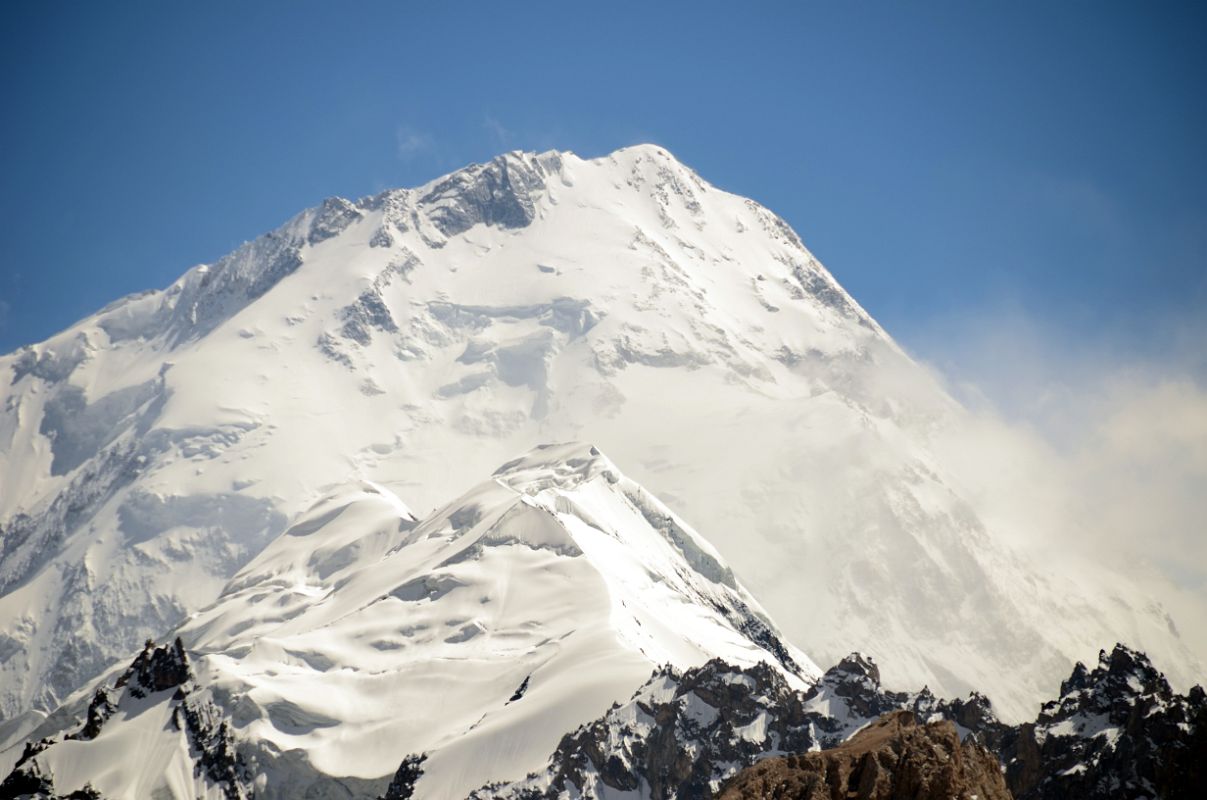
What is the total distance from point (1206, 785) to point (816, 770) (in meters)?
75.8


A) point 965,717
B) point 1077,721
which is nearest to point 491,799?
point 965,717

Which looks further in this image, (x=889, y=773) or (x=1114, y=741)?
(x=1114, y=741)

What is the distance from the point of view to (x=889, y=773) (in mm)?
68625

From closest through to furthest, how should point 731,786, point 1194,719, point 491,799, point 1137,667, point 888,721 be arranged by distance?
point 731,786 < point 888,721 < point 1194,719 < point 1137,667 < point 491,799

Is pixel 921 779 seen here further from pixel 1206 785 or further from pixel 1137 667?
pixel 1137 667

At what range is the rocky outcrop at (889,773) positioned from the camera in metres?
66.9

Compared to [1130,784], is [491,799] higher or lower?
higher

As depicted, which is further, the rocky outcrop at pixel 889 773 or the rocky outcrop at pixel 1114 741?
the rocky outcrop at pixel 1114 741

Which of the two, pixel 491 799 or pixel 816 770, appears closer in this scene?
pixel 816 770

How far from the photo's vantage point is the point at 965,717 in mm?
199625

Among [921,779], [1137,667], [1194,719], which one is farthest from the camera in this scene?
[1137,667]

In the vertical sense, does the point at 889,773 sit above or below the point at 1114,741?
below

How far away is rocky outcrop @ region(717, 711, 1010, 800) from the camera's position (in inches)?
2635

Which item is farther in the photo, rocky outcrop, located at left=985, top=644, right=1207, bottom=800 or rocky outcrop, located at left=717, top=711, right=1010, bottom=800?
rocky outcrop, located at left=985, top=644, right=1207, bottom=800
